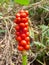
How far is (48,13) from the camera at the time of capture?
2482 mm

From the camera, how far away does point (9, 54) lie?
192 centimetres

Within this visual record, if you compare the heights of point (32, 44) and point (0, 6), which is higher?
point (0, 6)

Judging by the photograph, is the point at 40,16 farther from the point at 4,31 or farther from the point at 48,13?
the point at 4,31

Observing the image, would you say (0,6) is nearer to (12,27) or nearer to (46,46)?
(12,27)

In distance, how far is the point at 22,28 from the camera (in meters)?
0.77

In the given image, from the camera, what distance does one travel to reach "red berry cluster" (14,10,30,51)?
74cm

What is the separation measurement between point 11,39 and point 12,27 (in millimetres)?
126

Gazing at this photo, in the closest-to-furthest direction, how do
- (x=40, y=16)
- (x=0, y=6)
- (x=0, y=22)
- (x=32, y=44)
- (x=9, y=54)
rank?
(x=9, y=54)
(x=32, y=44)
(x=0, y=22)
(x=0, y=6)
(x=40, y=16)

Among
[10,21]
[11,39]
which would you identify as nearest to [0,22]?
[10,21]

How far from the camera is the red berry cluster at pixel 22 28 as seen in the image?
2.43 feet

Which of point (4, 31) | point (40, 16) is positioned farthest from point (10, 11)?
point (40, 16)

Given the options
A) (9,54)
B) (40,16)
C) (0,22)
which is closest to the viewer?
(9,54)

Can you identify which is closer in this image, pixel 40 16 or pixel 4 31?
pixel 4 31

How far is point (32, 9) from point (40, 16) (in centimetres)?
14
